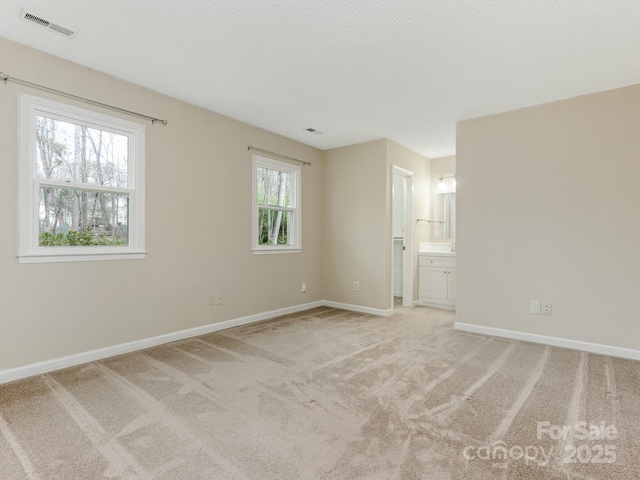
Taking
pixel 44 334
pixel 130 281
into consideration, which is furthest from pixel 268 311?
pixel 44 334

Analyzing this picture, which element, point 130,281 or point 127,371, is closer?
point 127,371

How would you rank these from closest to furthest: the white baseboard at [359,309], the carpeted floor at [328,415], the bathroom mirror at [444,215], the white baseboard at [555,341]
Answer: the carpeted floor at [328,415]
the white baseboard at [555,341]
the white baseboard at [359,309]
the bathroom mirror at [444,215]

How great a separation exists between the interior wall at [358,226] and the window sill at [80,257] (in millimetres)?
2807

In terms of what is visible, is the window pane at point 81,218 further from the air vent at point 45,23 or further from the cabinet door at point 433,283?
the cabinet door at point 433,283

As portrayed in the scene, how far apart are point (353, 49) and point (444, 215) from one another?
12.4ft

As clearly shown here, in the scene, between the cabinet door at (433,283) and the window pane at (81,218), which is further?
the cabinet door at (433,283)

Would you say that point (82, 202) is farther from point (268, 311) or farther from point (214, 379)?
point (268, 311)

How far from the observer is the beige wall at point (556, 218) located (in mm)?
3029

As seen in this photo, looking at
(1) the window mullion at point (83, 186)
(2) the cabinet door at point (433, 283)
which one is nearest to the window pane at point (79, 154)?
(1) the window mullion at point (83, 186)

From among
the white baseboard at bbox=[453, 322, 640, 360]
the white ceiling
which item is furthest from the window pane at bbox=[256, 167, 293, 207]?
the white baseboard at bbox=[453, 322, 640, 360]

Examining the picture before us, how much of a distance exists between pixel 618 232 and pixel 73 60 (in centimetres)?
501

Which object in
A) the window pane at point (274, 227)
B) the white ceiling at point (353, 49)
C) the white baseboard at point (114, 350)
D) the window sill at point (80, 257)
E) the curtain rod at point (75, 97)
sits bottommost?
the white baseboard at point (114, 350)

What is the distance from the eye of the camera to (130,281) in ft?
10.1

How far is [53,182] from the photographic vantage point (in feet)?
8.71
